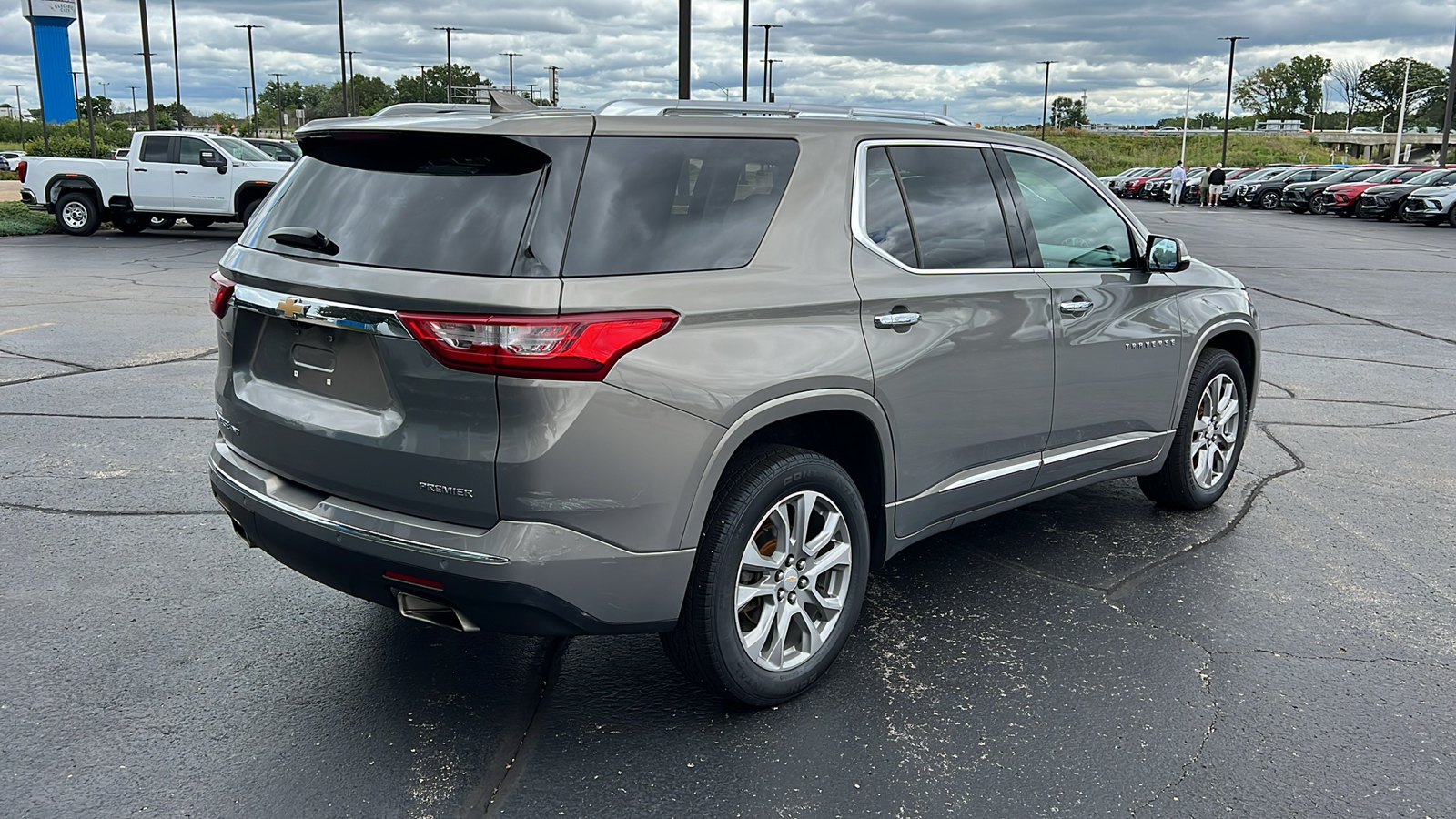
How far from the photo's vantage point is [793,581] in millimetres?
3586

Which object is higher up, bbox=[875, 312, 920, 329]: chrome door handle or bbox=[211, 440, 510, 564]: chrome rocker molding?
bbox=[875, 312, 920, 329]: chrome door handle

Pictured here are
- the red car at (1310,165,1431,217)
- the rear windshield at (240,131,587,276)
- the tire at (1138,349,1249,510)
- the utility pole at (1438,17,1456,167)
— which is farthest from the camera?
the utility pole at (1438,17,1456,167)

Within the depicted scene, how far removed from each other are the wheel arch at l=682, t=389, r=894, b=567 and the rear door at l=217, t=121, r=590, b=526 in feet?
2.03

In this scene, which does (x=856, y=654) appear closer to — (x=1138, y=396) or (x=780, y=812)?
(x=780, y=812)

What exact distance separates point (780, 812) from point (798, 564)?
31.9 inches

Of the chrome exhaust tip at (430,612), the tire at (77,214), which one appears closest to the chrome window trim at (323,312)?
the chrome exhaust tip at (430,612)

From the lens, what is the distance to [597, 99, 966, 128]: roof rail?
356cm

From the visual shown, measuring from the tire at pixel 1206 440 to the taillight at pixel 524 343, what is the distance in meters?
3.40

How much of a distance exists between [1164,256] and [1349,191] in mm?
37706

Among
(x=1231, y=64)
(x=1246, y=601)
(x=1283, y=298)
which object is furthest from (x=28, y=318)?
(x=1231, y=64)

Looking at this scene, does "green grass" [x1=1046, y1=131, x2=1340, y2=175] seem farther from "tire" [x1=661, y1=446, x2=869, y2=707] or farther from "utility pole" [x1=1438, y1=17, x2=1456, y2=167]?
"tire" [x1=661, y1=446, x2=869, y2=707]

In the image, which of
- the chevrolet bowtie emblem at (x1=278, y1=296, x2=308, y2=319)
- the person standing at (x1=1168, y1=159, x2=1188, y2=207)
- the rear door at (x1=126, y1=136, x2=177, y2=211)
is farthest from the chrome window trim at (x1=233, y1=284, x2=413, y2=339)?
the person standing at (x1=1168, y1=159, x2=1188, y2=207)

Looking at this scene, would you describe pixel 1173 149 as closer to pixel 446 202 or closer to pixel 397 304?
pixel 446 202

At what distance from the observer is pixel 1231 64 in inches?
3118
